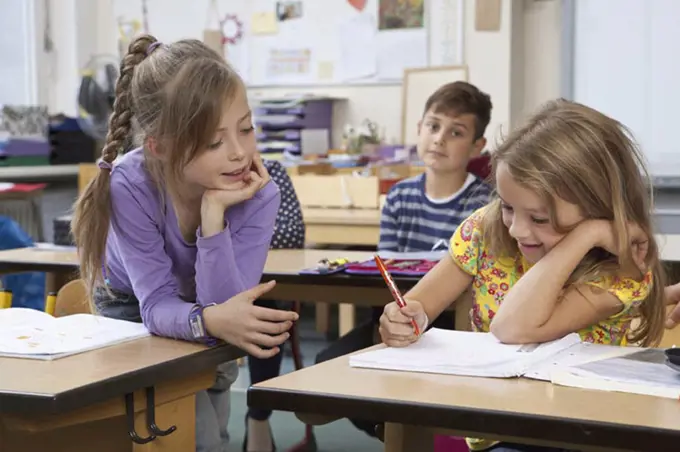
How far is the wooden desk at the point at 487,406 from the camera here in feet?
3.20

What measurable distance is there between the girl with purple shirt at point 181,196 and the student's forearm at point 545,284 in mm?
353

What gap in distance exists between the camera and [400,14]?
488cm

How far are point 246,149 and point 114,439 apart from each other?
0.52 metres

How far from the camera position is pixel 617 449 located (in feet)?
3.16

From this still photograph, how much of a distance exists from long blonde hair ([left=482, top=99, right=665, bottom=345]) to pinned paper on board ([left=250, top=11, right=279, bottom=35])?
379 centimetres

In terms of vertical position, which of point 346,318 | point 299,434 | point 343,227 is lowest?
point 299,434

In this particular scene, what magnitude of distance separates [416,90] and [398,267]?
2638mm

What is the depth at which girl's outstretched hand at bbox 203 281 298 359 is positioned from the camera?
148 cm

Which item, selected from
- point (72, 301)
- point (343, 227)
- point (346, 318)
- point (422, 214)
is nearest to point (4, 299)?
point (72, 301)

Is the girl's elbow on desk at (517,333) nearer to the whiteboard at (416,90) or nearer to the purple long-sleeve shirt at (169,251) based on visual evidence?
the purple long-sleeve shirt at (169,251)

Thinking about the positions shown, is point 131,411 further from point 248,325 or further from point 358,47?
point 358,47

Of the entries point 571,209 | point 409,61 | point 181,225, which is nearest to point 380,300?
point 181,225

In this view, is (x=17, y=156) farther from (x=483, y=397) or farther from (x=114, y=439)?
(x=483, y=397)

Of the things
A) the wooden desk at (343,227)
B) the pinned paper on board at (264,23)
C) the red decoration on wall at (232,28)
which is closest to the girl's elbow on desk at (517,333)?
the wooden desk at (343,227)
